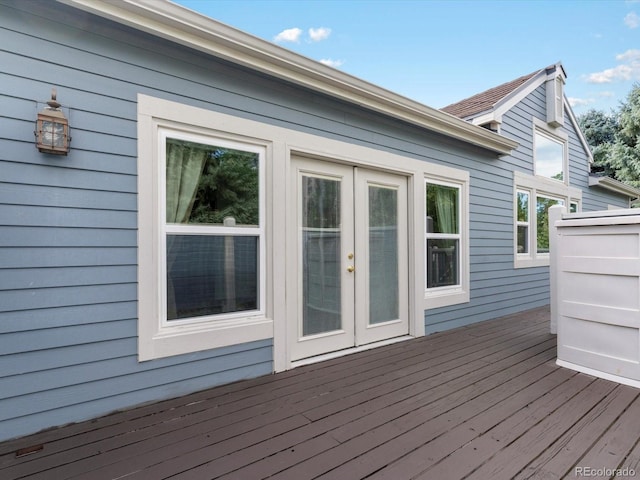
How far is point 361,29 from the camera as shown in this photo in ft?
26.8

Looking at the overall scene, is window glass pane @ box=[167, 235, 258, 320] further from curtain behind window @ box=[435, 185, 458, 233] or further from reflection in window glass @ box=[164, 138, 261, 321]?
curtain behind window @ box=[435, 185, 458, 233]

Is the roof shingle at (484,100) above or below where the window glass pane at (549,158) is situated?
above

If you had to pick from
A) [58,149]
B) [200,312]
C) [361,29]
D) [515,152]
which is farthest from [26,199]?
[361,29]

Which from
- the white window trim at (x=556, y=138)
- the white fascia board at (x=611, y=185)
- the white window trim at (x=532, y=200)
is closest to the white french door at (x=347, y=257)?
the white window trim at (x=532, y=200)

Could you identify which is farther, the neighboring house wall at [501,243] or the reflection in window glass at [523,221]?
the reflection in window glass at [523,221]

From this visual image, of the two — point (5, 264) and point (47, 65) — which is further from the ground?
point (47, 65)

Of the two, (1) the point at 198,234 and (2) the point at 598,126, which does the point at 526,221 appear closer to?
(1) the point at 198,234

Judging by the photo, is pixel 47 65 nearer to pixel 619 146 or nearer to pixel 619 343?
pixel 619 343

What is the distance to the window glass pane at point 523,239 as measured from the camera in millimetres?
5746

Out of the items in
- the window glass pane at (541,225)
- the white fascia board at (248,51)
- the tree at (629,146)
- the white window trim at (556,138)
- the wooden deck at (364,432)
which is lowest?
the wooden deck at (364,432)

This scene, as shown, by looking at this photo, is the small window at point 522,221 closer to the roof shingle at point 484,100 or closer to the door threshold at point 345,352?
the roof shingle at point 484,100

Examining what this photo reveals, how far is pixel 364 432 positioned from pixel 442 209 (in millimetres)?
3274

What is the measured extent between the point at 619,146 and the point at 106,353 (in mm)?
19775

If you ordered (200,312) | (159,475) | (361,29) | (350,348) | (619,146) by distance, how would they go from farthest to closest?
(619,146)
(361,29)
(350,348)
(200,312)
(159,475)
